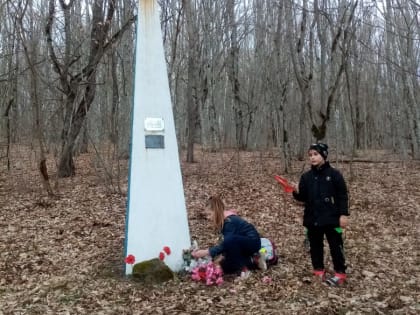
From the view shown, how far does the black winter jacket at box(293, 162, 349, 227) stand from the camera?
465cm

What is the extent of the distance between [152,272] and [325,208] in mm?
2099

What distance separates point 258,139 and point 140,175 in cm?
1626

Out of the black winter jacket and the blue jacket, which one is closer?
the black winter jacket

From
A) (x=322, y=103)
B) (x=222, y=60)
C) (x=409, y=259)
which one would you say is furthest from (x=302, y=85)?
(x=222, y=60)

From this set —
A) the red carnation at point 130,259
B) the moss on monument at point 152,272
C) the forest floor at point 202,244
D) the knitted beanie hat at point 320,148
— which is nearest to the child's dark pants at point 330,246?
the forest floor at point 202,244

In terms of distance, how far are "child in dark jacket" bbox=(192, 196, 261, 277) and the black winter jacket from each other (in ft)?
2.26

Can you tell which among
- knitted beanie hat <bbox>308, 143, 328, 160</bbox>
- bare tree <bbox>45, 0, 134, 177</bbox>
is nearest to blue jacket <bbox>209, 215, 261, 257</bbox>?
knitted beanie hat <bbox>308, 143, 328, 160</bbox>

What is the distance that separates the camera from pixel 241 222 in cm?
500

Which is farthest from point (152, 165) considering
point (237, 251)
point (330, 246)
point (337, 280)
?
point (337, 280)

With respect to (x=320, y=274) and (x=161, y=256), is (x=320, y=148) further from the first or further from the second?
(x=161, y=256)

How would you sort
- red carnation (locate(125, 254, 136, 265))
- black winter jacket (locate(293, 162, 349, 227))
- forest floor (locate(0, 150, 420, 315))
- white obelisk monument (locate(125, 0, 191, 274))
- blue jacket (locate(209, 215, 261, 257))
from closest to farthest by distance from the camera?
forest floor (locate(0, 150, 420, 315)) → black winter jacket (locate(293, 162, 349, 227)) → blue jacket (locate(209, 215, 261, 257)) → red carnation (locate(125, 254, 136, 265)) → white obelisk monument (locate(125, 0, 191, 274))

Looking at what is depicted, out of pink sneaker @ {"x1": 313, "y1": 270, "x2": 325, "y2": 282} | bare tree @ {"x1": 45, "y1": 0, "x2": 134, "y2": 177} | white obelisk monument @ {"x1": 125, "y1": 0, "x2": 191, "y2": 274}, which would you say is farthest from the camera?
bare tree @ {"x1": 45, "y1": 0, "x2": 134, "y2": 177}

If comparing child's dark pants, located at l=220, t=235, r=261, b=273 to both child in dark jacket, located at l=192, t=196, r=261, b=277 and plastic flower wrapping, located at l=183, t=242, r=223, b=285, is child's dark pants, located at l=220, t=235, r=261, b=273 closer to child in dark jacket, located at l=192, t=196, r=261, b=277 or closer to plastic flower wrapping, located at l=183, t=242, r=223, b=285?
child in dark jacket, located at l=192, t=196, r=261, b=277

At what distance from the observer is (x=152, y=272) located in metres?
4.98
